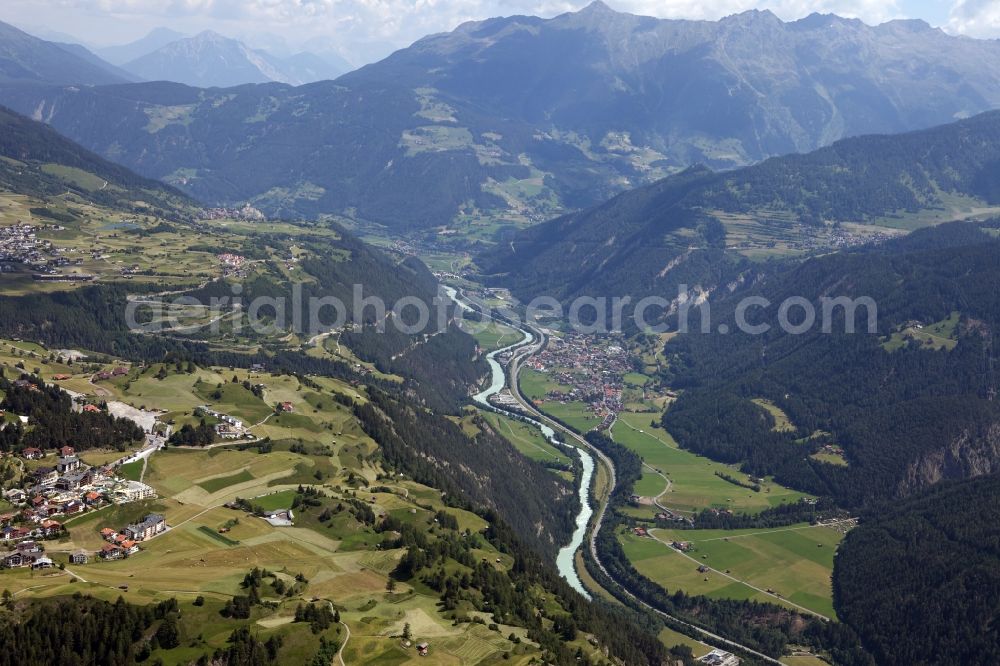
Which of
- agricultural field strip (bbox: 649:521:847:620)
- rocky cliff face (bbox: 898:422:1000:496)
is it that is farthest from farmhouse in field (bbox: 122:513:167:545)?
rocky cliff face (bbox: 898:422:1000:496)

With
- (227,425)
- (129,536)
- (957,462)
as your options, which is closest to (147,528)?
(129,536)

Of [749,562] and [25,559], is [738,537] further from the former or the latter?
[25,559]

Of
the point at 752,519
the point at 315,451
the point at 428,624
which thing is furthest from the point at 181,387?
the point at 752,519

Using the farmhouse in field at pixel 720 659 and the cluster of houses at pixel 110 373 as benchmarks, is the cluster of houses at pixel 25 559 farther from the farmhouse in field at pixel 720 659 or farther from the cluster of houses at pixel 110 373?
the farmhouse in field at pixel 720 659

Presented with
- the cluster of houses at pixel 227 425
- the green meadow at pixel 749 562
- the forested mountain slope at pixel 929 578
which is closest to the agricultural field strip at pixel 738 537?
the green meadow at pixel 749 562

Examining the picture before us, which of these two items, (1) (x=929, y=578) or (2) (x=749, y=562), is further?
(2) (x=749, y=562)

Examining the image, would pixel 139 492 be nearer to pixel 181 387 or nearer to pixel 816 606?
pixel 181 387

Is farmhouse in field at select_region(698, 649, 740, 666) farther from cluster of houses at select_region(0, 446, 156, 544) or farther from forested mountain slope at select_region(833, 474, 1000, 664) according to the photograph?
cluster of houses at select_region(0, 446, 156, 544)
